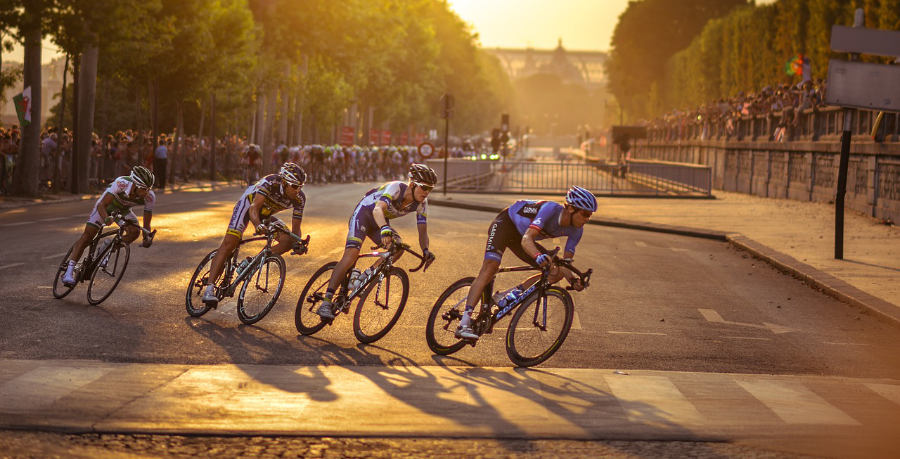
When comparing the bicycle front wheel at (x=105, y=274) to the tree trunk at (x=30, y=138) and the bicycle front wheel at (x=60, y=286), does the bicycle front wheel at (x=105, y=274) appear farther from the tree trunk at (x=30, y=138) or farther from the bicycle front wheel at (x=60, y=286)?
the tree trunk at (x=30, y=138)

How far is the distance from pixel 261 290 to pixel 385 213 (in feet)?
5.68

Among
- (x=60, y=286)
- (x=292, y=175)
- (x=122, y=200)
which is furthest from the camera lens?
(x=60, y=286)

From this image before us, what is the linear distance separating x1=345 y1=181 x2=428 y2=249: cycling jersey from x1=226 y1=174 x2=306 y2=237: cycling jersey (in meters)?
0.72

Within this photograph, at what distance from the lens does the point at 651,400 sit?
27.7ft

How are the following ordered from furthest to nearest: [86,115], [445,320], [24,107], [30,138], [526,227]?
[86,115], [30,138], [24,107], [445,320], [526,227]

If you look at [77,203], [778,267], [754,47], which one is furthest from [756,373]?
[754,47]

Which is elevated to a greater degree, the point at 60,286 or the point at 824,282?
the point at 824,282

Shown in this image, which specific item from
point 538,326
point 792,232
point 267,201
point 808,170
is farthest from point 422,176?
point 808,170

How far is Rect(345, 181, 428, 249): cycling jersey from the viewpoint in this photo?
1034 centimetres

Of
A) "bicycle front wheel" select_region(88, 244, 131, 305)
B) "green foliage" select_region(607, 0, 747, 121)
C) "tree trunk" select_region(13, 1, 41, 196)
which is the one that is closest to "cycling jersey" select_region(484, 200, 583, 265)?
"bicycle front wheel" select_region(88, 244, 131, 305)

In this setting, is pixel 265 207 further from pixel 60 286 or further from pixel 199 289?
pixel 60 286

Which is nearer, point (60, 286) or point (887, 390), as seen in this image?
point (887, 390)

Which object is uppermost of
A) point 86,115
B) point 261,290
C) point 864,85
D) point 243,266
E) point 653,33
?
point 653,33

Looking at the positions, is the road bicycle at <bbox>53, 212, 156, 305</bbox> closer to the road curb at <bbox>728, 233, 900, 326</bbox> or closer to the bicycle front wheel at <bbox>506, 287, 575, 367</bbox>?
the bicycle front wheel at <bbox>506, 287, 575, 367</bbox>
